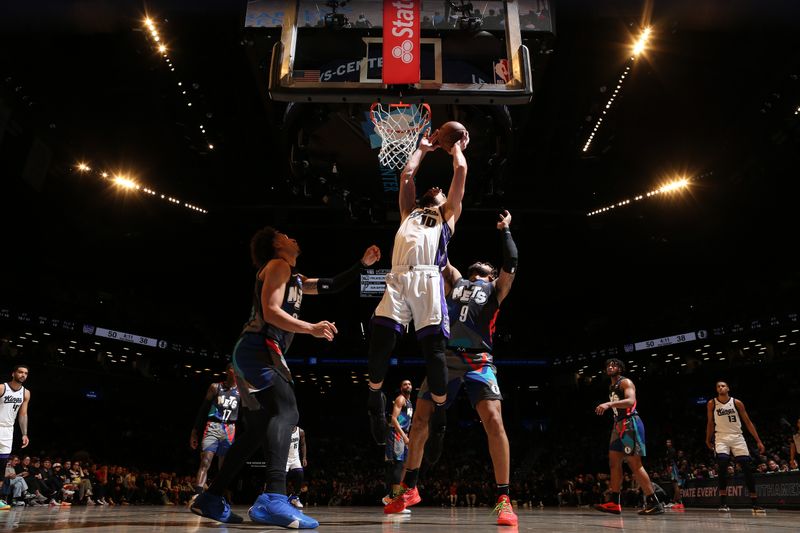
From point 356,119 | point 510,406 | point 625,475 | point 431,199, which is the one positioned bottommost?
point 625,475

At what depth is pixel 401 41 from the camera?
6.97 m

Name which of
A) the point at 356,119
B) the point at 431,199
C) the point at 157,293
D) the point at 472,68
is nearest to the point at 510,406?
the point at 157,293

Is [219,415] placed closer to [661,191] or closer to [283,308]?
[283,308]

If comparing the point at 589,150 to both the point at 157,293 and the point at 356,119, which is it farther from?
the point at 157,293

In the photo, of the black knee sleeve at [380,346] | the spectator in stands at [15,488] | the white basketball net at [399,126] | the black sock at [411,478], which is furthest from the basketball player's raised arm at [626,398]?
the spectator in stands at [15,488]

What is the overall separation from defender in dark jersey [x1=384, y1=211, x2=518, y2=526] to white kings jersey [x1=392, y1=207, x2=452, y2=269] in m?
0.61

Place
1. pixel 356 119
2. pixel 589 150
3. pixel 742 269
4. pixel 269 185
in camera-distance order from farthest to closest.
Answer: pixel 742 269, pixel 269 185, pixel 589 150, pixel 356 119

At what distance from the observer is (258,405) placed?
3768mm

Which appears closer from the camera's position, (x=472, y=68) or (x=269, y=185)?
(x=472, y=68)

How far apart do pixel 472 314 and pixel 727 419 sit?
6727 mm

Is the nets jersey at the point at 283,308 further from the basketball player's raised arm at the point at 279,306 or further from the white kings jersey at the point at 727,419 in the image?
the white kings jersey at the point at 727,419

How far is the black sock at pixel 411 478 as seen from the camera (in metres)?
4.94

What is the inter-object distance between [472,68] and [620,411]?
5049 mm

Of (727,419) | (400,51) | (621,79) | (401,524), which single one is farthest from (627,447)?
(621,79)
